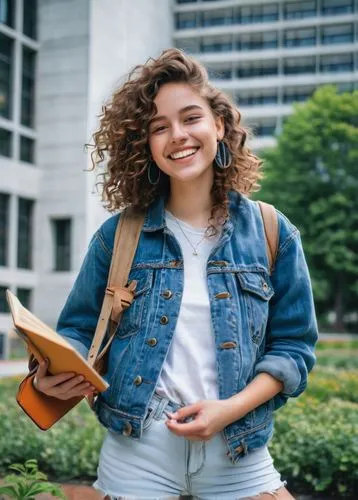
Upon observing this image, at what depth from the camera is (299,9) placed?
46969 millimetres

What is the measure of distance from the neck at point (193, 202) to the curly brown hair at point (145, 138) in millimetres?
25

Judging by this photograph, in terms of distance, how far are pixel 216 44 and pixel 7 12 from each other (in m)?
19.6

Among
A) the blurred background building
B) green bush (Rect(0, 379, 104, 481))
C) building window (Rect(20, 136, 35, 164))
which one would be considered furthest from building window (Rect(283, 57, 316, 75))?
green bush (Rect(0, 379, 104, 481))

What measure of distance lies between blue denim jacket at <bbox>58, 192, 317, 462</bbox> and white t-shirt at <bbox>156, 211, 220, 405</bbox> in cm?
2

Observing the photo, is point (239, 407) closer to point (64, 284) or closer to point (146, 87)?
point (146, 87)

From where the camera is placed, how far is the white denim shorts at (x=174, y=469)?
1.73 m

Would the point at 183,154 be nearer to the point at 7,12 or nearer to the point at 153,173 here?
the point at 153,173

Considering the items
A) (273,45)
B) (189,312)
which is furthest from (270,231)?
(273,45)

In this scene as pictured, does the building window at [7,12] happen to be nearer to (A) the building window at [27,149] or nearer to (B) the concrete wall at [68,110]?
(B) the concrete wall at [68,110]

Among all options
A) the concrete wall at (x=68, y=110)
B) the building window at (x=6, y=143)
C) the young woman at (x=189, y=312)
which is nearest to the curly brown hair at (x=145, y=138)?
the young woman at (x=189, y=312)

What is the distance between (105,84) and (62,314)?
29779 millimetres

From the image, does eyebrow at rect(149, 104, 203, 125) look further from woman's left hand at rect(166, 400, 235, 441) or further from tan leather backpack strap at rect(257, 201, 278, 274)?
woman's left hand at rect(166, 400, 235, 441)

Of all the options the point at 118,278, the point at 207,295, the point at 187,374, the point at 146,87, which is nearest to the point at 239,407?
the point at 187,374

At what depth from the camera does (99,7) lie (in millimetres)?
30672
